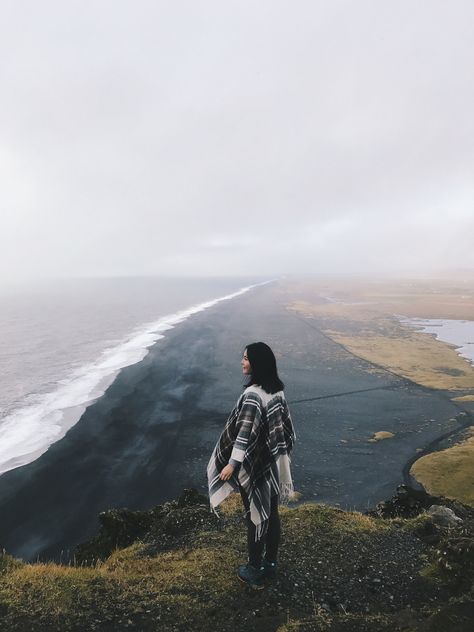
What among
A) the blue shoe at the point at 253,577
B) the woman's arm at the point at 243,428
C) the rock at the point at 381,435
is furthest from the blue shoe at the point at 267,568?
the rock at the point at 381,435

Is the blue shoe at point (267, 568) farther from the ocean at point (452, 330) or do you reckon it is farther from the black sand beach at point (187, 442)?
the ocean at point (452, 330)

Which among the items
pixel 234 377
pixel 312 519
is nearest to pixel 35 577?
pixel 312 519

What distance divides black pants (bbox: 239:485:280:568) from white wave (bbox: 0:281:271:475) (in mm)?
14736

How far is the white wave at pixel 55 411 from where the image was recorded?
60.0 ft

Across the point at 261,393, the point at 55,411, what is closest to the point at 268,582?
the point at 261,393

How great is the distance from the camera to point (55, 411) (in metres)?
23.5

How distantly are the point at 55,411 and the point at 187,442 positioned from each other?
365 inches

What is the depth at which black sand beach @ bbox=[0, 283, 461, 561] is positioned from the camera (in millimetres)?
14062

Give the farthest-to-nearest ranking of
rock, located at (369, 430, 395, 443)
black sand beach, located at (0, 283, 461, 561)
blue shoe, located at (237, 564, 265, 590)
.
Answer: rock, located at (369, 430, 395, 443)
black sand beach, located at (0, 283, 461, 561)
blue shoe, located at (237, 564, 265, 590)

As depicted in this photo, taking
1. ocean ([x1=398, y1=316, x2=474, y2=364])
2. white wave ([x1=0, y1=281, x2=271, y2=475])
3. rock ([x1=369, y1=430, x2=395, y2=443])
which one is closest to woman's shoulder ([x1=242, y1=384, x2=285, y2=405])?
white wave ([x1=0, y1=281, x2=271, y2=475])

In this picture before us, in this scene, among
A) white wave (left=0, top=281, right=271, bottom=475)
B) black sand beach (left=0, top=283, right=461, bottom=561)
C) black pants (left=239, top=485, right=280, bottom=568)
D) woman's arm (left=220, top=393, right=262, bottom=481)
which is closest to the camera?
woman's arm (left=220, top=393, right=262, bottom=481)

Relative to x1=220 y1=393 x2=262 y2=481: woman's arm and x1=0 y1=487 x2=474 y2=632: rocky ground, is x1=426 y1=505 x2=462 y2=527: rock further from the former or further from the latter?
x1=220 y1=393 x2=262 y2=481: woman's arm

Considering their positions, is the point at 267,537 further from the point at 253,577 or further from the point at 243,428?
the point at 243,428

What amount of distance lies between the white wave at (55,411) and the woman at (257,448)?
1504 cm
